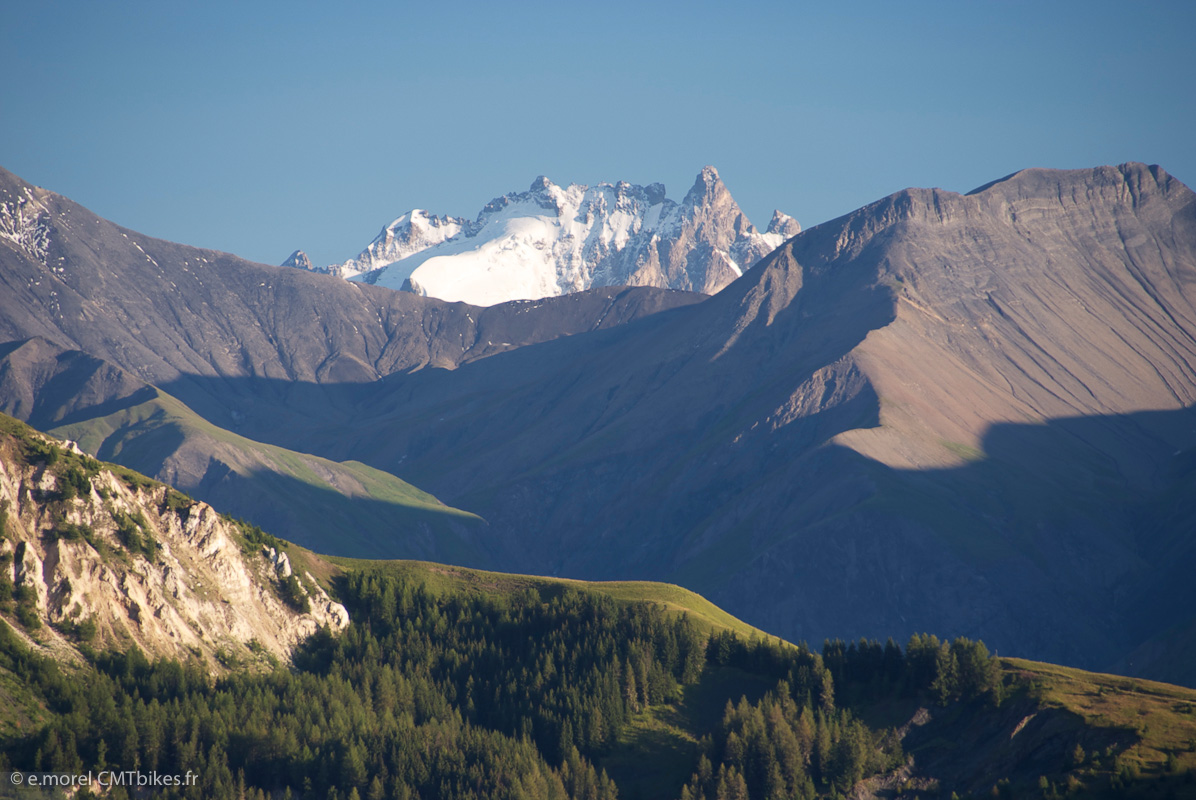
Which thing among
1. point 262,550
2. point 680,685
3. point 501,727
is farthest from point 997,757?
point 262,550

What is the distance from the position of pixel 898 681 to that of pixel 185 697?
7439cm

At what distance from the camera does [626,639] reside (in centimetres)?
14475

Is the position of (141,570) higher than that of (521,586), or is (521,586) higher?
(521,586)

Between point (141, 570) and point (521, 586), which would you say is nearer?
point (141, 570)

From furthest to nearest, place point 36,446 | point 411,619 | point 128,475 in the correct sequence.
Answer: point 411,619
point 128,475
point 36,446

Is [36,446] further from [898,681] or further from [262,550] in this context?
[898,681]

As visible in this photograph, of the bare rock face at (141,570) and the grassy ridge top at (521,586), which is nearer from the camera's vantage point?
the bare rock face at (141,570)

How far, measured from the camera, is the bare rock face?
11788 centimetres

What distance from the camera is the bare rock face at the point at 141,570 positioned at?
118m

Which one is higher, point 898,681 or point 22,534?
point 22,534

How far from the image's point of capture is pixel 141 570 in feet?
412

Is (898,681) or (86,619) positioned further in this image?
(898,681)

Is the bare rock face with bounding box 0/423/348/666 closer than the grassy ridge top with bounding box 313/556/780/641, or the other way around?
the bare rock face with bounding box 0/423/348/666

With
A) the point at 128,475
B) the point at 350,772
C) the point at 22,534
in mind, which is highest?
the point at 128,475
